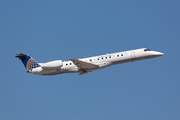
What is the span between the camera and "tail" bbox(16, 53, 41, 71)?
30.5 m

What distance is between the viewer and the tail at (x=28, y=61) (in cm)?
3050

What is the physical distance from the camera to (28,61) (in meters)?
30.8

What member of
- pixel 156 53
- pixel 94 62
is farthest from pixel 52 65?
pixel 156 53

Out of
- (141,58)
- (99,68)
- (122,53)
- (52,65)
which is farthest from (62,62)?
(141,58)

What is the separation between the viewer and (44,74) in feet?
97.8

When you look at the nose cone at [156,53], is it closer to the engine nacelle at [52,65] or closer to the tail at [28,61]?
the engine nacelle at [52,65]

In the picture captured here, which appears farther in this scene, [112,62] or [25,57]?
[25,57]

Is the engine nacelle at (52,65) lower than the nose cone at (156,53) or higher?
lower

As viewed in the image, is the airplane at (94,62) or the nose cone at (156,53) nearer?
the airplane at (94,62)

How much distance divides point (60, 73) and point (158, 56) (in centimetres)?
1418

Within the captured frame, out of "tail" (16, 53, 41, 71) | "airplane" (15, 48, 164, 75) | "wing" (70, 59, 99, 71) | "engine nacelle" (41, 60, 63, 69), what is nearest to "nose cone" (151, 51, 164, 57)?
"airplane" (15, 48, 164, 75)

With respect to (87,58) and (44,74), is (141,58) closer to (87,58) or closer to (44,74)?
(87,58)

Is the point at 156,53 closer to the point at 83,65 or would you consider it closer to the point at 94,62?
the point at 94,62

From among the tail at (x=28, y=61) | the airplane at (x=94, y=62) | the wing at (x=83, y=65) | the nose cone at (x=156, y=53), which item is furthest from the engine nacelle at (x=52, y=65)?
the nose cone at (x=156, y=53)
